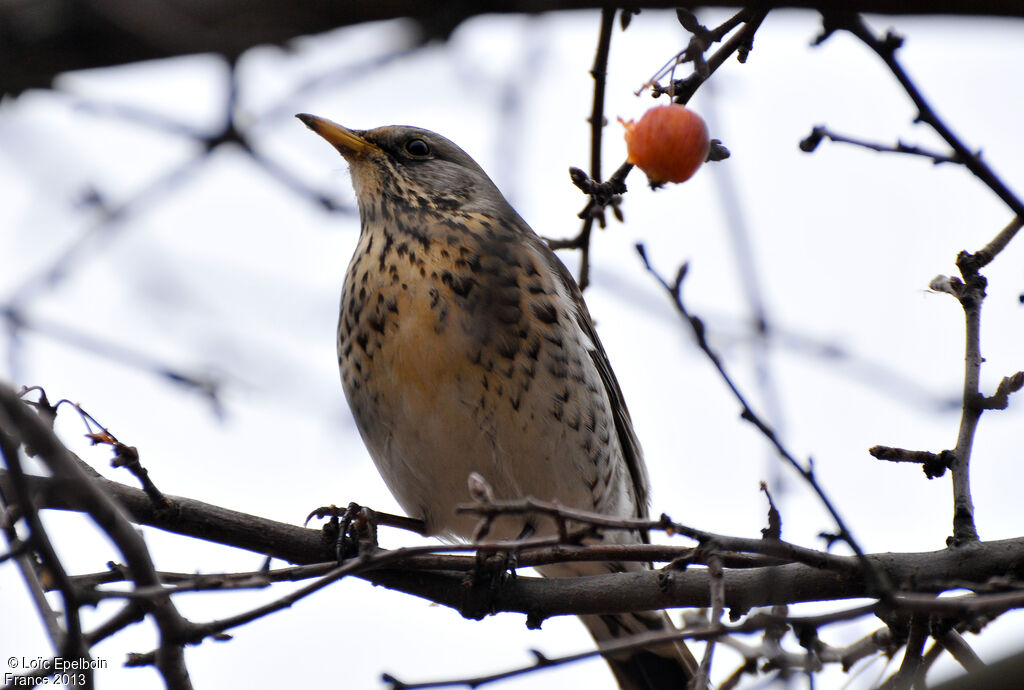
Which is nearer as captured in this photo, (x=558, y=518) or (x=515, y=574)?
(x=558, y=518)

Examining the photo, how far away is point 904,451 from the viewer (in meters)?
3.29

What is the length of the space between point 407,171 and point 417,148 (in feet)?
0.79

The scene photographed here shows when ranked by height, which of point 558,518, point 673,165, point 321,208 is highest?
point 321,208

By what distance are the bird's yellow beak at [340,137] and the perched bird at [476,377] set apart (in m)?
0.02

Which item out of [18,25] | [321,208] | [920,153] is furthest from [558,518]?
[321,208]

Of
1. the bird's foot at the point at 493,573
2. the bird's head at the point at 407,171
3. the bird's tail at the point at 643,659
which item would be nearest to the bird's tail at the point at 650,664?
the bird's tail at the point at 643,659

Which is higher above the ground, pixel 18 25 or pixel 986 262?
pixel 18 25

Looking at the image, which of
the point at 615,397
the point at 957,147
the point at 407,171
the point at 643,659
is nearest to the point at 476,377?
the point at 615,397

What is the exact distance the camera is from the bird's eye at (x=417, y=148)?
5863 mm

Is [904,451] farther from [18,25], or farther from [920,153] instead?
[18,25]

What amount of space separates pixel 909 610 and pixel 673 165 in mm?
1523

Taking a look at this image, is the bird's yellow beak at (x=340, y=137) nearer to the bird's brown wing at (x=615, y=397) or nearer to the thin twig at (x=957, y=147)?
the bird's brown wing at (x=615, y=397)

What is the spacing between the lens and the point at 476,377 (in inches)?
184

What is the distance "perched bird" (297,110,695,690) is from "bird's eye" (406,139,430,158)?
0.40 metres
